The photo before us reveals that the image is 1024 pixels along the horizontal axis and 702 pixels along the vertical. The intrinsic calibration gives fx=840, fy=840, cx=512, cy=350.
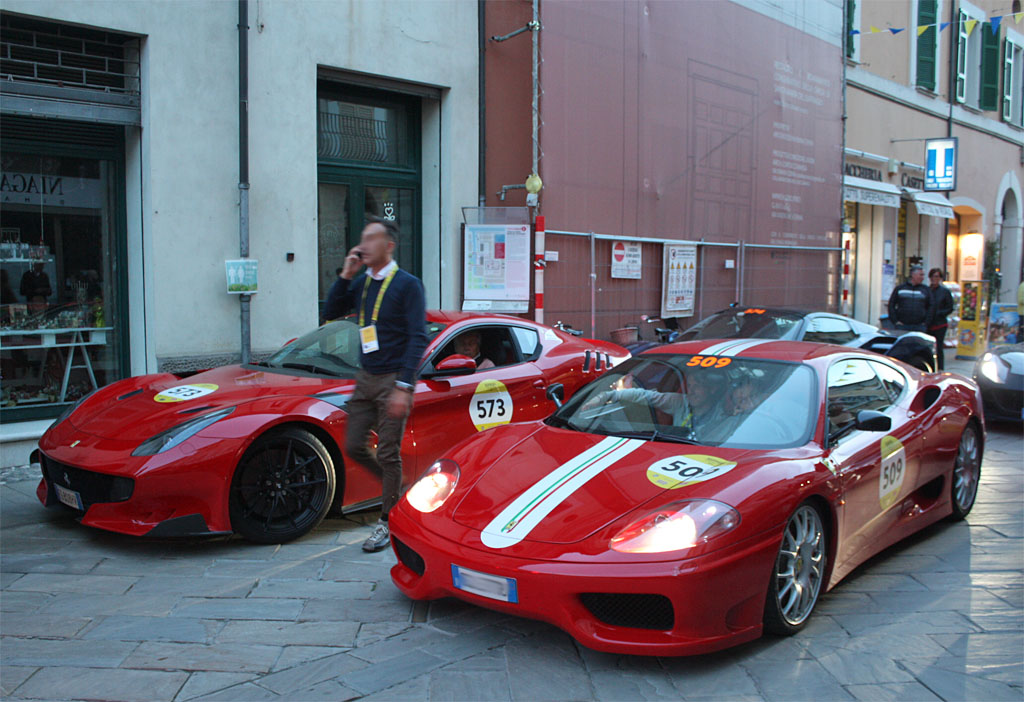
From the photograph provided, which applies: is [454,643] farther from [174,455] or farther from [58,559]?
[58,559]

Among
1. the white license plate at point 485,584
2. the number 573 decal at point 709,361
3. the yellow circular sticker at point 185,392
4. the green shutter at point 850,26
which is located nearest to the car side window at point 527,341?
the number 573 decal at point 709,361

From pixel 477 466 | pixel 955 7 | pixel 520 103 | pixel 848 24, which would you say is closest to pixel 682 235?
pixel 520 103

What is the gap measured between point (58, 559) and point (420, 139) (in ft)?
23.3

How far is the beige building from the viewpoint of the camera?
1817 cm

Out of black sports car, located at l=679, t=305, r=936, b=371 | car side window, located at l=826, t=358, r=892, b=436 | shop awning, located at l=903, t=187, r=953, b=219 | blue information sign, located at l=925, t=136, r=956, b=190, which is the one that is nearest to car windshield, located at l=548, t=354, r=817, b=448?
car side window, located at l=826, t=358, r=892, b=436

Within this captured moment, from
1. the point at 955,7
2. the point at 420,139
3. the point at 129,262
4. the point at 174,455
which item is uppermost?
the point at 955,7

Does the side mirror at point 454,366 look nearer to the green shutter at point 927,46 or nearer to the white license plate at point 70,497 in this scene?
the white license plate at point 70,497

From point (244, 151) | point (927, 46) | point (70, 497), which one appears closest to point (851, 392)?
point (70, 497)

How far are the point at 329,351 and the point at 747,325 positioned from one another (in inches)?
196

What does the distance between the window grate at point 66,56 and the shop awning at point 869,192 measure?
45.7 ft

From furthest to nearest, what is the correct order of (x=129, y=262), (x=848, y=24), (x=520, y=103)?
(x=848, y=24)
(x=520, y=103)
(x=129, y=262)

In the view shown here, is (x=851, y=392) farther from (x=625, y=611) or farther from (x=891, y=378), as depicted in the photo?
(x=625, y=611)

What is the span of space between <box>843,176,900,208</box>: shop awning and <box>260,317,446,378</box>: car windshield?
45.8 ft

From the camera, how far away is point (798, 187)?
Answer: 52.0ft
